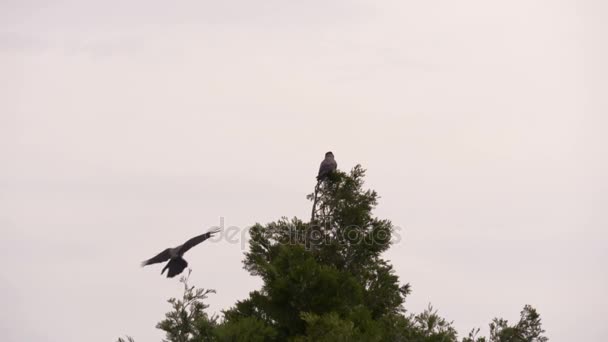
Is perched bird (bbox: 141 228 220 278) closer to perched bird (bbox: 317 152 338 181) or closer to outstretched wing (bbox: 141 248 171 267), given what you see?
outstretched wing (bbox: 141 248 171 267)

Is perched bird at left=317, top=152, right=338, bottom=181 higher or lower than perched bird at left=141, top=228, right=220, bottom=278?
higher

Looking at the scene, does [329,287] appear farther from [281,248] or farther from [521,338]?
[521,338]

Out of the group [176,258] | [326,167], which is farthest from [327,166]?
[176,258]

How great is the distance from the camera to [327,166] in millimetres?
25656

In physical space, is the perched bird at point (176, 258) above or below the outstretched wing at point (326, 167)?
below

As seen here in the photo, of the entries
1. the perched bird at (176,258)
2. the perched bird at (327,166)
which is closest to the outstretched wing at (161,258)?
the perched bird at (176,258)

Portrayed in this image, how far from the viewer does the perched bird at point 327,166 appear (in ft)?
82.1

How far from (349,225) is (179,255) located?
376cm

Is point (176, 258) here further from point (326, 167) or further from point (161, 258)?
point (326, 167)

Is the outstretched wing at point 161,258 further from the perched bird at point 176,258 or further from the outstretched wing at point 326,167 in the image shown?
the outstretched wing at point 326,167

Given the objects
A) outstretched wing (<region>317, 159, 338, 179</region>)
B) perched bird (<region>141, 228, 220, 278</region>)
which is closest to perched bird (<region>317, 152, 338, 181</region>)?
outstretched wing (<region>317, 159, 338, 179</region>)

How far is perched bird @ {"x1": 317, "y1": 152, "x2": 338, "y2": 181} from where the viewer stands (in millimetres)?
25031

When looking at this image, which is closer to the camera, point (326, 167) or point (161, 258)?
point (161, 258)

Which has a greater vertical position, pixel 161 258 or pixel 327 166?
pixel 327 166
